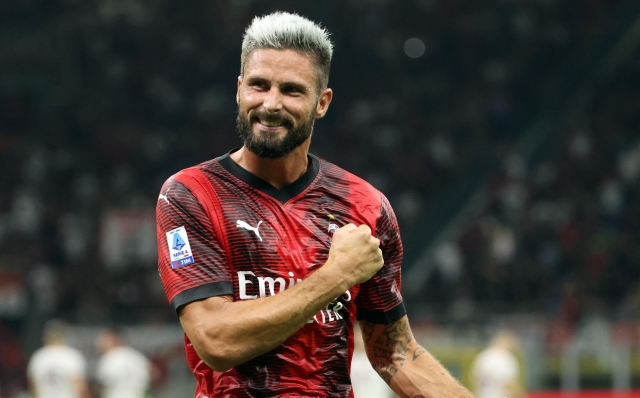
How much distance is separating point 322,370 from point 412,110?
18133mm

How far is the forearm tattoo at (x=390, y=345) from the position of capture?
362 centimetres

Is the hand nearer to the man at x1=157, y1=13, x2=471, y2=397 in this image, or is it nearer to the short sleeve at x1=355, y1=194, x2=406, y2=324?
the man at x1=157, y1=13, x2=471, y2=397

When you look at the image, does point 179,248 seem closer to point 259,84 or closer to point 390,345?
point 259,84

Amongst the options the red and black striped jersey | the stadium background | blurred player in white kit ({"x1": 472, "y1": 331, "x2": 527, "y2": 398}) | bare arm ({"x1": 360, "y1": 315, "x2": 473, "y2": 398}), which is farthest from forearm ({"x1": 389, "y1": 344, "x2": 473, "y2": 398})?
the stadium background

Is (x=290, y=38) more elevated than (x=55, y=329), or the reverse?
(x=290, y=38)

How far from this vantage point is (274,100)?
3158 mm

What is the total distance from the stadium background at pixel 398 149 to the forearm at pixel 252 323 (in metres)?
11.7

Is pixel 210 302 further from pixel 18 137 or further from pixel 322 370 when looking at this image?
pixel 18 137

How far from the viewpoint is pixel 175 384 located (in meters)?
15.2

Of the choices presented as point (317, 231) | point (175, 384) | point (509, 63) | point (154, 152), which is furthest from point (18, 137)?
point (317, 231)

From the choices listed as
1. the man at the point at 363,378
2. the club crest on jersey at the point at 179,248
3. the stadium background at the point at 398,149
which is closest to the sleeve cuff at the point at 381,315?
the club crest on jersey at the point at 179,248

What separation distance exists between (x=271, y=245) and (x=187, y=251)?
0.87 feet

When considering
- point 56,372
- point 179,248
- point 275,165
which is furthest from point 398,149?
point 179,248

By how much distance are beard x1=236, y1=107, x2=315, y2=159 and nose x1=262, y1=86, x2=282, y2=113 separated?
2cm
